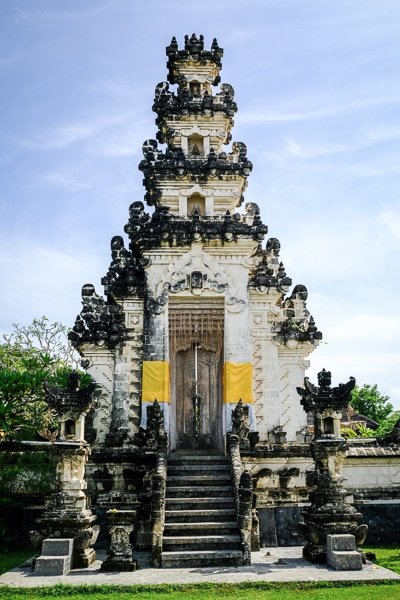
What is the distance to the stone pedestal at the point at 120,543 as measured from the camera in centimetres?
1228

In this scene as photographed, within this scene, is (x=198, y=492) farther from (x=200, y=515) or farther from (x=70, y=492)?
(x=70, y=492)

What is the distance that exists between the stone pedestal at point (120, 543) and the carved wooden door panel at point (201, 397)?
25.8 feet

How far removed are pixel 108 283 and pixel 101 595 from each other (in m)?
11.0

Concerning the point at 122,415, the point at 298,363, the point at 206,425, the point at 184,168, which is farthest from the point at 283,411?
the point at 184,168

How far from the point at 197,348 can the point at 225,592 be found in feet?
35.9

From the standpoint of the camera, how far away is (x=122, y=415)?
18.5 m

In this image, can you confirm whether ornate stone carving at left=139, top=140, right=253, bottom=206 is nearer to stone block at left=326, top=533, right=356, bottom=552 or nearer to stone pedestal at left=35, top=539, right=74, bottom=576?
stone pedestal at left=35, top=539, right=74, bottom=576

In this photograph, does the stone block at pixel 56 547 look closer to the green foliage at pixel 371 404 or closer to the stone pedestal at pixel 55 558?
the stone pedestal at pixel 55 558

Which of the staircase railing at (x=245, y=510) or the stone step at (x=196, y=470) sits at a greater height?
the stone step at (x=196, y=470)

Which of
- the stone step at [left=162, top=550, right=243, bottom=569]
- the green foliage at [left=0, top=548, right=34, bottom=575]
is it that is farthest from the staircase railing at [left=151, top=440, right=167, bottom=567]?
the green foliage at [left=0, top=548, right=34, bottom=575]

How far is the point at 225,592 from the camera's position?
10367mm

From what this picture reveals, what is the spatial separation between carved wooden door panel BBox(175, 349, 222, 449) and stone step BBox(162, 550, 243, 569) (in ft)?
24.5

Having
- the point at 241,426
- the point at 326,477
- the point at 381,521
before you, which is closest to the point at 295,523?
the point at 381,521

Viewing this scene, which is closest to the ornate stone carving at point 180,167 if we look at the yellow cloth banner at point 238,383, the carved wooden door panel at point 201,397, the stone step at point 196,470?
the carved wooden door panel at point 201,397
